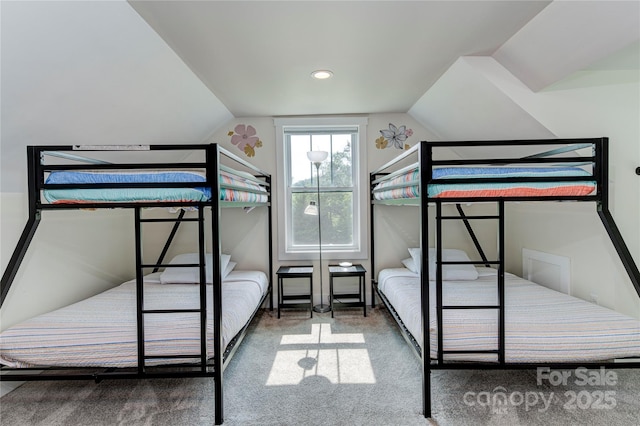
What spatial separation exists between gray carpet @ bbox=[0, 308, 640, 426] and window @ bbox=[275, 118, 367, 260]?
1571 millimetres

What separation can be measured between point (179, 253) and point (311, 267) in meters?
1.53

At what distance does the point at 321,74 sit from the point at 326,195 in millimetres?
1654

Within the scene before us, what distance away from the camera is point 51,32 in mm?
1555

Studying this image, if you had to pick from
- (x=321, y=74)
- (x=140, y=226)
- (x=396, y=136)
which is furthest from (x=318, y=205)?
(x=140, y=226)

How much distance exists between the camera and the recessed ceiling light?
101 inches

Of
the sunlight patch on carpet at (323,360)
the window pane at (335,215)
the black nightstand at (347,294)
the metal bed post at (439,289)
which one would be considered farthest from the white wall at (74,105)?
the black nightstand at (347,294)

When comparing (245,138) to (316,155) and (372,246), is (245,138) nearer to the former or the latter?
(316,155)

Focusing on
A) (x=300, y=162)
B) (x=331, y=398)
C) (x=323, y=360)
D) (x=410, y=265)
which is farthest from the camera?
(x=300, y=162)

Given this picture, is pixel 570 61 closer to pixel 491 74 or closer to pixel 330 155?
pixel 491 74

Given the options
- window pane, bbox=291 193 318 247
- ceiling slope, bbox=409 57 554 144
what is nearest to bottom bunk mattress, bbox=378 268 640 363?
ceiling slope, bbox=409 57 554 144

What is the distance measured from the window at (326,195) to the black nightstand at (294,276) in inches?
10.2

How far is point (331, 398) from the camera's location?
2041mm

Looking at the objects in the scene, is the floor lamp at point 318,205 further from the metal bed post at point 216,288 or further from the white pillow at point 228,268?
the metal bed post at point 216,288

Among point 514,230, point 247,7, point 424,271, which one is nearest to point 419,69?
point 247,7
